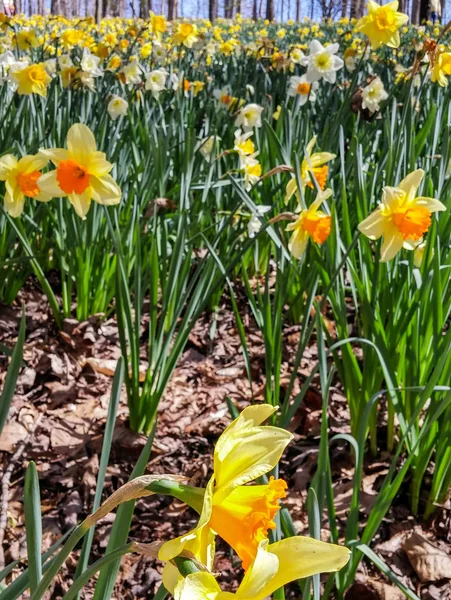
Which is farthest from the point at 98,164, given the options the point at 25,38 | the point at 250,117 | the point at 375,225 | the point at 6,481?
the point at 25,38

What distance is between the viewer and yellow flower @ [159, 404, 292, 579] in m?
0.53

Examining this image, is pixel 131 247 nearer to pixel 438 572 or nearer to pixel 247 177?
pixel 247 177

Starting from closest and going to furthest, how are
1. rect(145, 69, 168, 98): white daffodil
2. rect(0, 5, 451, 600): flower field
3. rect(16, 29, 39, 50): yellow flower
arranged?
rect(0, 5, 451, 600): flower field
rect(145, 69, 168, 98): white daffodil
rect(16, 29, 39, 50): yellow flower

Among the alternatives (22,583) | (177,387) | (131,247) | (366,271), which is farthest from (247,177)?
(22,583)

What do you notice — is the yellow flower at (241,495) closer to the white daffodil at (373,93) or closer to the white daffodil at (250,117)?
the white daffodil at (250,117)

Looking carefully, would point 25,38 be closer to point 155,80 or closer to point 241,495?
point 155,80

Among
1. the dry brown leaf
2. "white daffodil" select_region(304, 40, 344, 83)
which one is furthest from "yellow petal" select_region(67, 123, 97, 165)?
"white daffodil" select_region(304, 40, 344, 83)

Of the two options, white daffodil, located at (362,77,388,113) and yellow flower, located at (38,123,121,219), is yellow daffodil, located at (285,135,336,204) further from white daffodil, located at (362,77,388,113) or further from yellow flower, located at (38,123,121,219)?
white daffodil, located at (362,77,388,113)

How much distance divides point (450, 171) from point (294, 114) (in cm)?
95

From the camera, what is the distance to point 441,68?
2285 mm

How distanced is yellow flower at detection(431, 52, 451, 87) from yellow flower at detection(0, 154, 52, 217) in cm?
134

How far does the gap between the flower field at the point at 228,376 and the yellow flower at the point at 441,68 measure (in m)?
0.01

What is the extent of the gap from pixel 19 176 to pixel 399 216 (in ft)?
3.64

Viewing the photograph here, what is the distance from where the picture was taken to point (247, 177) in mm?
2383
